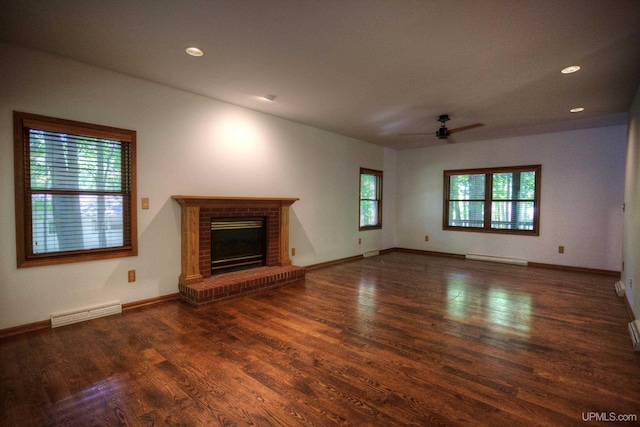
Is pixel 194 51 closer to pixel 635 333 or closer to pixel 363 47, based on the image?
pixel 363 47

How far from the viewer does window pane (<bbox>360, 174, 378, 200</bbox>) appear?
6801 millimetres

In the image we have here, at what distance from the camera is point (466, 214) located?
22.1 ft

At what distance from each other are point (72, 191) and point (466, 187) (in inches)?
268

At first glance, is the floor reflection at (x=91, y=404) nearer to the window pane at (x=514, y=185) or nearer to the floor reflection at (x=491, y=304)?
the floor reflection at (x=491, y=304)

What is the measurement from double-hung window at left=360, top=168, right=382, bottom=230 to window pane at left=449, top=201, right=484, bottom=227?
1.63 m

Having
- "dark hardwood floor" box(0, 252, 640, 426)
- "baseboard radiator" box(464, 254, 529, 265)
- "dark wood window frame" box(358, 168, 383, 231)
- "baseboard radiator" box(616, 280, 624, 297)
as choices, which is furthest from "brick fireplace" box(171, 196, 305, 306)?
"baseboard radiator" box(616, 280, 624, 297)

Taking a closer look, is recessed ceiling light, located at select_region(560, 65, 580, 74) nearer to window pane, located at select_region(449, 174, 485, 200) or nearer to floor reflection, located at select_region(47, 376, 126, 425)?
window pane, located at select_region(449, 174, 485, 200)

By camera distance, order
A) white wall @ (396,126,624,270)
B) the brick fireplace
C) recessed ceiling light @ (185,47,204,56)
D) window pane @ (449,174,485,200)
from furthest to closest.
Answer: window pane @ (449,174,485,200) → white wall @ (396,126,624,270) → the brick fireplace → recessed ceiling light @ (185,47,204,56)

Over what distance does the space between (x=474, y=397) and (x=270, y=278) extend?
9.48 ft

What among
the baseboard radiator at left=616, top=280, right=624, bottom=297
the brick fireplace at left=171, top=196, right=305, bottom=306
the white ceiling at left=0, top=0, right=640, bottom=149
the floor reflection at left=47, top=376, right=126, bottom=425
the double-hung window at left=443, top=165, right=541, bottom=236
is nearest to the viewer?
the floor reflection at left=47, top=376, right=126, bottom=425

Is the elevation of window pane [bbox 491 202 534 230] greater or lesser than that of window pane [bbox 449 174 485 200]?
lesser

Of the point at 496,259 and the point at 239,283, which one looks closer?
the point at 239,283

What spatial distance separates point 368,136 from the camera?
6.15 m

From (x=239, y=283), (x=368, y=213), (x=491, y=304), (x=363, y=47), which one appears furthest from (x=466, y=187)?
(x=239, y=283)
